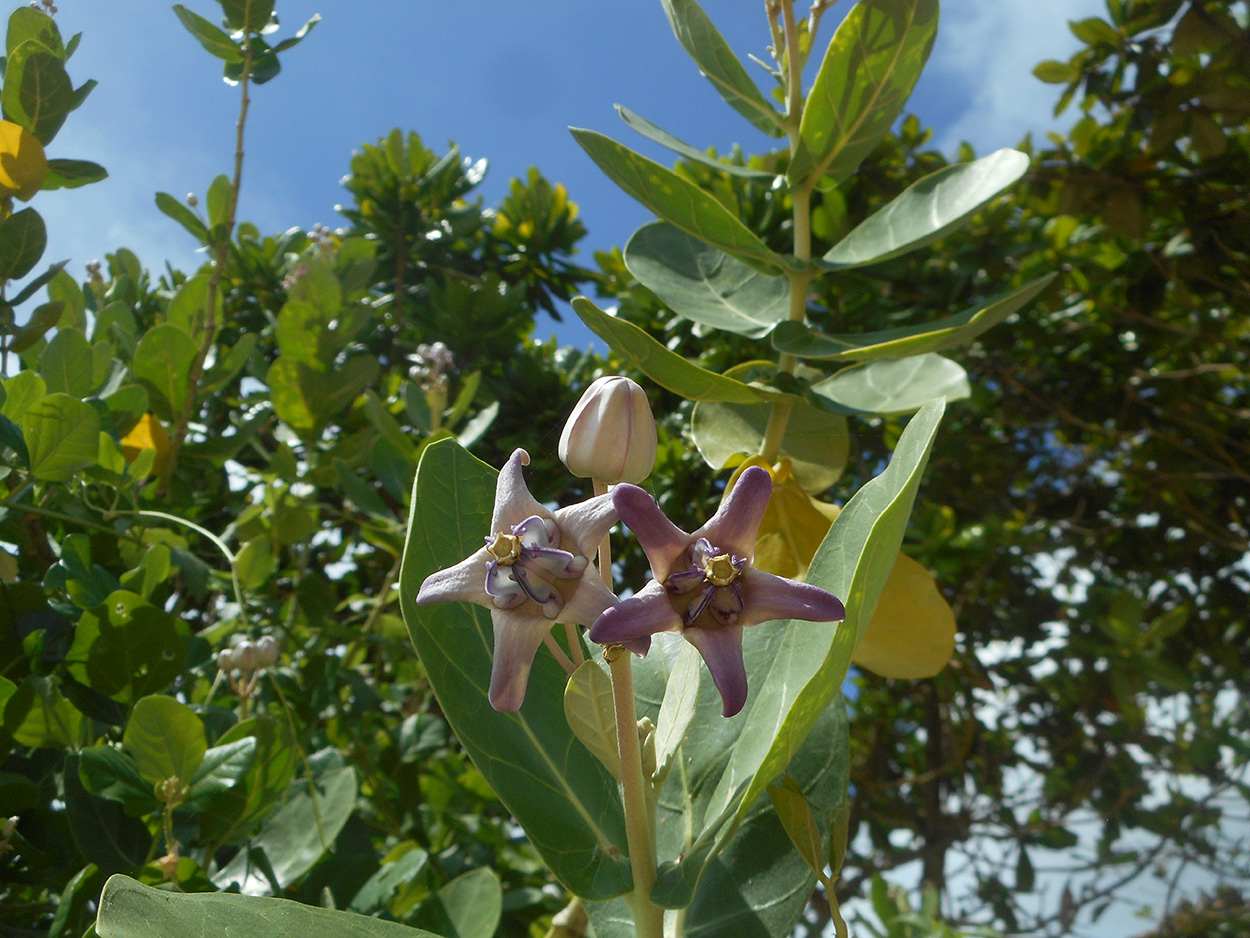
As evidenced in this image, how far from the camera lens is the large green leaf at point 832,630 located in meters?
0.45

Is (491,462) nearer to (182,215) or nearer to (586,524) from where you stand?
(182,215)

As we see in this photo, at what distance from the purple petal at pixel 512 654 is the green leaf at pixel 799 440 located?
0.44 m

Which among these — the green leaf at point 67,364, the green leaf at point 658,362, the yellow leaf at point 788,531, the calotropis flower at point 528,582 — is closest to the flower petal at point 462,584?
the calotropis flower at point 528,582

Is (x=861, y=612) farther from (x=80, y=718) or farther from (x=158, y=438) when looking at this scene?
(x=158, y=438)

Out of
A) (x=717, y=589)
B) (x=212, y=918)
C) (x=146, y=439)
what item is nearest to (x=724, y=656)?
(x=717, y=589)

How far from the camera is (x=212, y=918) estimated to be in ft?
1.38

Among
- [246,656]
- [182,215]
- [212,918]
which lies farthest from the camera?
[182,215]

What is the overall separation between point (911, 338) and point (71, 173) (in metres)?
0.86

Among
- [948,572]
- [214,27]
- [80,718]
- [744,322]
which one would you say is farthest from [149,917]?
[948,572]

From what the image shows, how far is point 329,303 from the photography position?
144 cm

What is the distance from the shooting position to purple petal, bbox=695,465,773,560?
0.49 meters

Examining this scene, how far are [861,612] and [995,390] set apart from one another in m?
2.41

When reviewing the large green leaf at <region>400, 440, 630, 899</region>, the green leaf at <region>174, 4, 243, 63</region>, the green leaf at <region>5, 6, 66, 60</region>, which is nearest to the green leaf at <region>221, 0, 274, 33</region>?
the green leaf at <region>174, 4, 243, 63</region>

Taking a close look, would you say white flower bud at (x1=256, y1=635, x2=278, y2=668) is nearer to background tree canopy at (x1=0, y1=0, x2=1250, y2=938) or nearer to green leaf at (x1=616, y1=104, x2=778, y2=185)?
background tree canopy at (x1=0, y1=0, x2=1250, y2=938)
